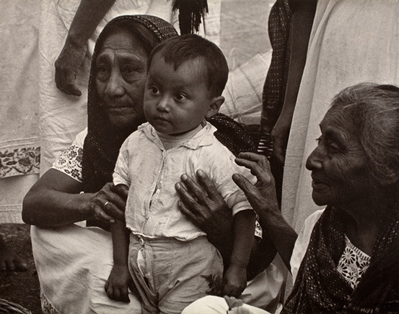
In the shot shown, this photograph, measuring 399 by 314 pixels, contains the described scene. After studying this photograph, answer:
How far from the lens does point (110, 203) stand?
258 centimetres

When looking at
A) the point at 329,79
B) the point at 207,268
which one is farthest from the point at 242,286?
the point at 329,79

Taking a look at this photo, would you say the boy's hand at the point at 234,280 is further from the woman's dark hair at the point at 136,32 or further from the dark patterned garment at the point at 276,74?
the woman's dark hair at the point at 136,32

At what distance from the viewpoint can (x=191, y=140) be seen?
2.42 metres

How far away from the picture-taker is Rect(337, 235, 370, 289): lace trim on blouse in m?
2.07

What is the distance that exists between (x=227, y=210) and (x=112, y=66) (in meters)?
0.66

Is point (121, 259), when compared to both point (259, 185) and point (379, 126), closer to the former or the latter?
point (259, 185)

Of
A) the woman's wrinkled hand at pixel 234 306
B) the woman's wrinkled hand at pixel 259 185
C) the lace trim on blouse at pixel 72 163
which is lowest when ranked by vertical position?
the woman's wrinkled hand at pixel 234 306

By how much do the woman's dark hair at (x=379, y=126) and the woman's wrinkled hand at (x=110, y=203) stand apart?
85cm

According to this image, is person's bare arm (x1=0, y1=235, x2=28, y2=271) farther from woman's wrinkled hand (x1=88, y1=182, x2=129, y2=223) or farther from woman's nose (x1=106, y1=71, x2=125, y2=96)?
woman's nose (x1=106, y1=71, x2=125, y2=96)

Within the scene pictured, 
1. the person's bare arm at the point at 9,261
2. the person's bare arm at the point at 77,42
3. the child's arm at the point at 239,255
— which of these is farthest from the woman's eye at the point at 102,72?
the person's bare arm at the point at 9,261

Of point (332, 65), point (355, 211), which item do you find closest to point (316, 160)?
point (355, 211)

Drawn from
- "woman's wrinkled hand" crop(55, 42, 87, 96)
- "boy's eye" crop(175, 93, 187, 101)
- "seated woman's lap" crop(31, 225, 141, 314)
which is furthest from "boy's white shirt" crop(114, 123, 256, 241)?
"woman's wrinkled hand" crop(55, 42, 87, 96)

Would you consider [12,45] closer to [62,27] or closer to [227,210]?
[62,27]

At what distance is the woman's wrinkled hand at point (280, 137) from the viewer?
2.64m
